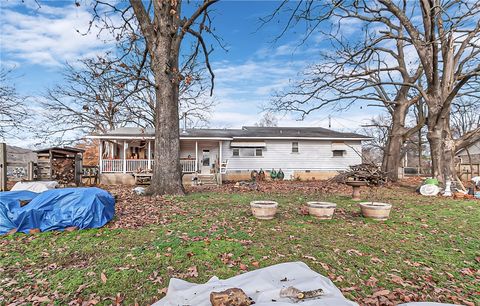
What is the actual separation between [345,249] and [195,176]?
42.9ft

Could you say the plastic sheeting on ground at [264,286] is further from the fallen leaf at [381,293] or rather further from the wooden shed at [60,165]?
the wooden shed at [60,165]

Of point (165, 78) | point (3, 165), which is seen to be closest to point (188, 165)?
point (165, 78)

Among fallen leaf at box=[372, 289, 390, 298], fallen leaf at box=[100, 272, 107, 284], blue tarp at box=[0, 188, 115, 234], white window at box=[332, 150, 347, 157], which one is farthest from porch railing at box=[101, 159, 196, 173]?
fallen leaf at box=[372, 289, 390, 298]

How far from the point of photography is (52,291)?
10.1 ft

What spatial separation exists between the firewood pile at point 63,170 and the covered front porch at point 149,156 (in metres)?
2.23

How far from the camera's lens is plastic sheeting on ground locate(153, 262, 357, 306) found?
7.61 ft

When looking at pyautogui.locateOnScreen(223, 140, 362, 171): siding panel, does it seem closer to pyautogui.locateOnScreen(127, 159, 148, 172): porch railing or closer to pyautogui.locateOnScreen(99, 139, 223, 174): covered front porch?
pyautogui.locateOnScreen(99, 139, 223, 174): covered front porch

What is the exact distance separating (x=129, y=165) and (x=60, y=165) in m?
4.03

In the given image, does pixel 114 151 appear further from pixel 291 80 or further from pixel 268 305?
pixel 268 305

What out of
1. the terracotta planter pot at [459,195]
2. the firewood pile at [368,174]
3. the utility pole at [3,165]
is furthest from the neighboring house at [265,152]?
the utility pole at [3,165]

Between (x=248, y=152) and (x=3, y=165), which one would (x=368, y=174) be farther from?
(x=3, y=165)

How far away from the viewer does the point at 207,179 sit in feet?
54.9

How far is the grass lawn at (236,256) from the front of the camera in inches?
124

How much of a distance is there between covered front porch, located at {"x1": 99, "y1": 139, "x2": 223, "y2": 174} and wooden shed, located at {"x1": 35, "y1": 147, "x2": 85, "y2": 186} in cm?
211
